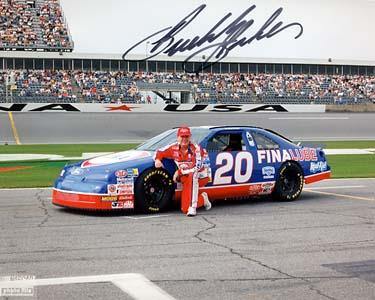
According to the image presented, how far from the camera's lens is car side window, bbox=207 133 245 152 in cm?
1041

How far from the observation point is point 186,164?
31.5 feet

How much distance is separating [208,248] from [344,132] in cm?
2850

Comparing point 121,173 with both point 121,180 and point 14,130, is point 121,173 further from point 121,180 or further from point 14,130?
point 14,130

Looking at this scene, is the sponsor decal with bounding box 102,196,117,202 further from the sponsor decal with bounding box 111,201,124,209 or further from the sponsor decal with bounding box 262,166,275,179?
the sponsor decal with bounding box 262,166,275,179

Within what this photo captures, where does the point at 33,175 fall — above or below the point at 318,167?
below

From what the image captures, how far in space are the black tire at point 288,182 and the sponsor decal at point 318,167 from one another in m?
0.35

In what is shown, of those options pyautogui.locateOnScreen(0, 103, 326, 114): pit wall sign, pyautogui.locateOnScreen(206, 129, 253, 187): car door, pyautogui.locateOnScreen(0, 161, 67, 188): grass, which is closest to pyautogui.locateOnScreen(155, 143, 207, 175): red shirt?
pyautogui.locateOnScreen(206, 129, 253, 187): car door

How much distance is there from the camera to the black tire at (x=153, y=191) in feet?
30.9

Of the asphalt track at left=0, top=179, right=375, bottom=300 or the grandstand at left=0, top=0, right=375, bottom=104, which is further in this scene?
the grandstand at left=0, top=0, right=375, bottom=104

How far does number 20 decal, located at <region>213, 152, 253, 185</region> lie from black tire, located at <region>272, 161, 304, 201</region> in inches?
28.2

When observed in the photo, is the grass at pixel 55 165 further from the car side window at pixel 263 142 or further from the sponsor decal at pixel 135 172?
the sponsor decal at pixel 135 172

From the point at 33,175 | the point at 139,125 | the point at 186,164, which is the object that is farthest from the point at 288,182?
the point at 139,125

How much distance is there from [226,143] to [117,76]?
47.7 m
